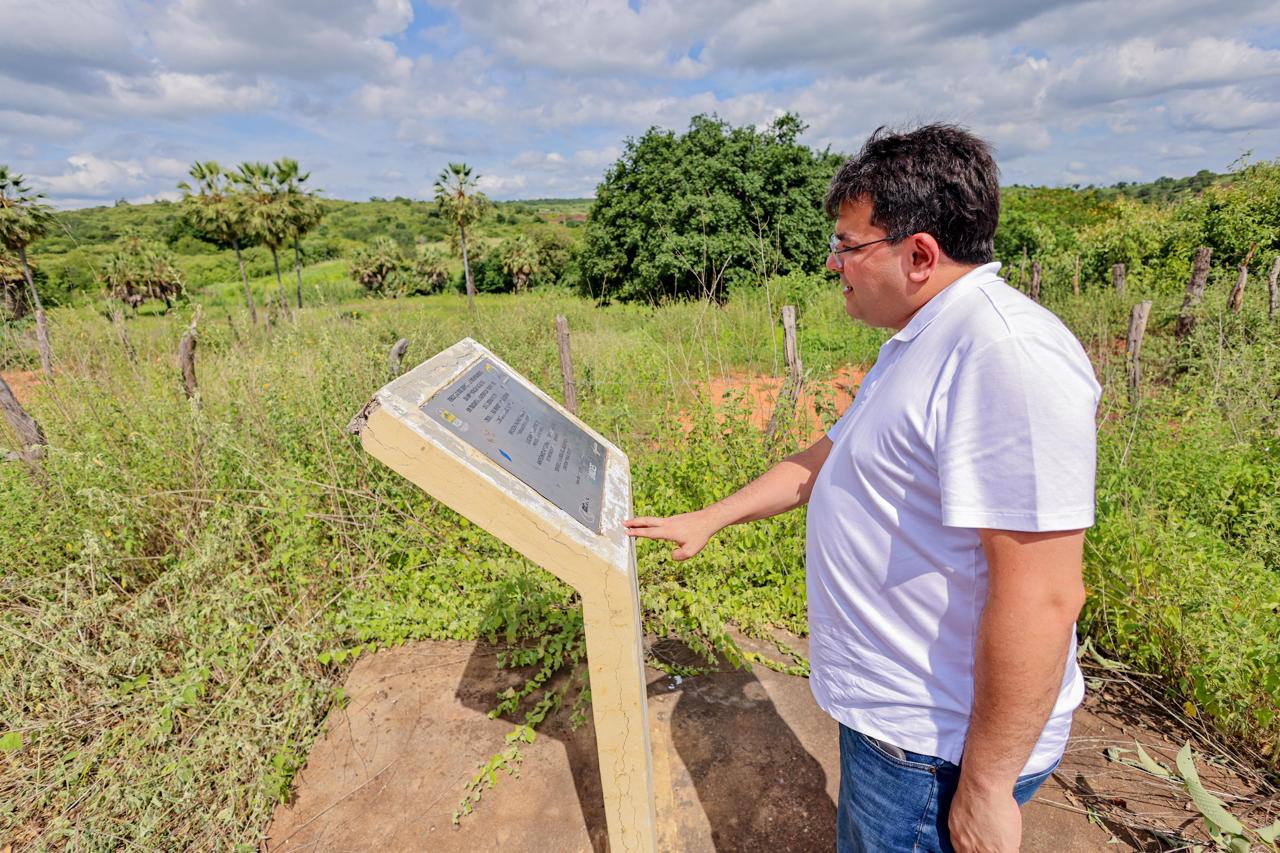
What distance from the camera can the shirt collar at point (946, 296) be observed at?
1.01m

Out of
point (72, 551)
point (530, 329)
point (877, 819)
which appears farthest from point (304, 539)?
point (530, 329)

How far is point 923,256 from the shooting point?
1.07 m

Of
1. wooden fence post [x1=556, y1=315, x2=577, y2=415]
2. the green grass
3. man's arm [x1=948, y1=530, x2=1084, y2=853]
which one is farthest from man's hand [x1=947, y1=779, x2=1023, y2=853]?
wooden fence post [x1=556, y1=315, x2=577, y2=415]

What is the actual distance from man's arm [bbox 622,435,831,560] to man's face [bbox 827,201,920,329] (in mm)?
458

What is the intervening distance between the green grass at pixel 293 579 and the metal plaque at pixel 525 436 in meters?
1.31

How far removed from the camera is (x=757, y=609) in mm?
3148

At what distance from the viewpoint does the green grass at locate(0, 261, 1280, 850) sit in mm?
2223

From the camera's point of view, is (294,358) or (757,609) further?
(294,358)

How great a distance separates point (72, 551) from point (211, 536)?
0.88 metres

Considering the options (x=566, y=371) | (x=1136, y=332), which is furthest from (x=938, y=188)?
(x=1136, y=332)

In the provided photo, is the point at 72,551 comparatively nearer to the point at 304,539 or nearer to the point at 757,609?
the point at 304,539

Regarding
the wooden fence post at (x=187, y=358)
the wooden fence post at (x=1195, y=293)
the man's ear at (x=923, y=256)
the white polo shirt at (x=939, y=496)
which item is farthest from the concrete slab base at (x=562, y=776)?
the wooden fence post at (x=1195, y=293)

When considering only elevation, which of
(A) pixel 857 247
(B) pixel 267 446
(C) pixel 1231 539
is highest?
(A) pixel 857 247

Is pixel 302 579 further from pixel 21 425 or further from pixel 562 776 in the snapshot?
pixel 21 425
